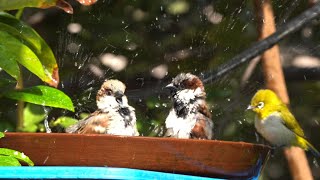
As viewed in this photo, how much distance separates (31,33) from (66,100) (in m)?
0.30

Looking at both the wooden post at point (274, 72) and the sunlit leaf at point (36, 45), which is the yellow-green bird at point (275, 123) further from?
the sunlit leaf at point (36, 45)

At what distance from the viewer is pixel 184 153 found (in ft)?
6.34

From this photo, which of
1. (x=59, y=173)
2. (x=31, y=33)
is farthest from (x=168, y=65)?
(x=59, y=173)

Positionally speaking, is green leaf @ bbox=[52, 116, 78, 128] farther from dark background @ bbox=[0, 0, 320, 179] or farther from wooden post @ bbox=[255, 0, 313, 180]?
wooden post @ bbox=[255, 0, 313, 180]

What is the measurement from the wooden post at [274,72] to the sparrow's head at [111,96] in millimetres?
837

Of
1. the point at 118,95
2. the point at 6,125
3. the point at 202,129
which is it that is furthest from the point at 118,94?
the point at 6,125

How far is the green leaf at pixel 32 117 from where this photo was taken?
391 centimetres

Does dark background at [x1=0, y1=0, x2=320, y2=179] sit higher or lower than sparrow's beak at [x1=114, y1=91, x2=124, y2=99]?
higher

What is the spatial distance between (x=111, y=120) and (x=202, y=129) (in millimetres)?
356

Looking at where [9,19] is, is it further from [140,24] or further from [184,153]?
[140,24]

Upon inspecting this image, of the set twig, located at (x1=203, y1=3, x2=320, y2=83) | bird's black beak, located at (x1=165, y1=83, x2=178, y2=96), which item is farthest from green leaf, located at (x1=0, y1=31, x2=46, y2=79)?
twig, located at (x1=203, y1=3, x2=320, y2=83)

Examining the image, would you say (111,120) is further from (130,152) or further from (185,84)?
(130,152)

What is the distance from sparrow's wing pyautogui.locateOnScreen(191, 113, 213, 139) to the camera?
120 inches

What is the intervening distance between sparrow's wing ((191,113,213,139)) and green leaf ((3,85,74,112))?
0.53 m
